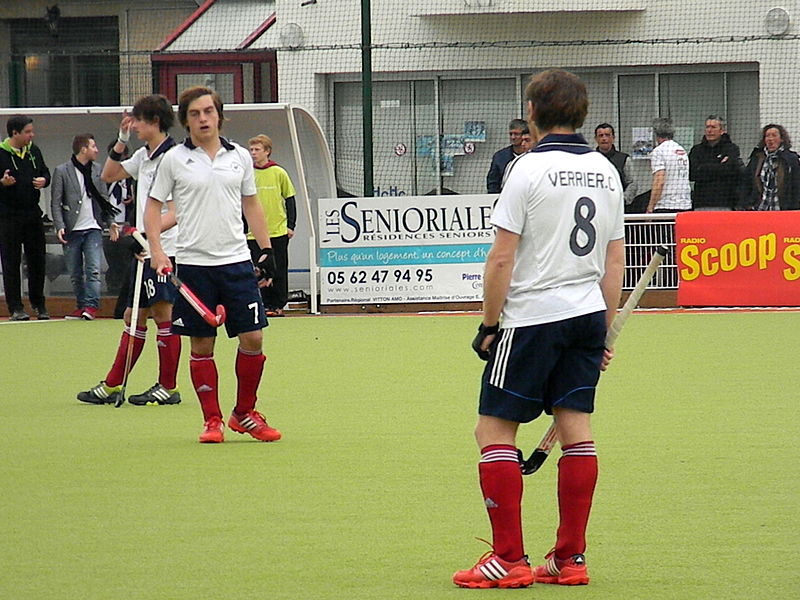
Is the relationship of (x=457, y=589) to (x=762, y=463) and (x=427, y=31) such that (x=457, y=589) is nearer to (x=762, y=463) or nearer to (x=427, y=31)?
(x=762, y=463)

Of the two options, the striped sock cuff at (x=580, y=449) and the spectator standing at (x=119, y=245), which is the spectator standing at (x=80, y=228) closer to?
the spectator standing at (x=119, y=245)

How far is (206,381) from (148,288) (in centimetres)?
172

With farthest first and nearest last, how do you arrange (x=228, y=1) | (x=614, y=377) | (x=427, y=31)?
(x=228, y=1) → (x=427, y=31) → (x=614, y=377)

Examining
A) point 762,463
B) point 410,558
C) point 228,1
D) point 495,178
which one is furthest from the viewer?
point 228,1

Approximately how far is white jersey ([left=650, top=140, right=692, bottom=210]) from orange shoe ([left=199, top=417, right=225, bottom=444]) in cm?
982

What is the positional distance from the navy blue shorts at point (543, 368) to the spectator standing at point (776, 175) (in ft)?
39.3

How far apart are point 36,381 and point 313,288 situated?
5963 millimetres

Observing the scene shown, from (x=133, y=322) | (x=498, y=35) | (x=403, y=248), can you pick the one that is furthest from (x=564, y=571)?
(x=498, y=35)

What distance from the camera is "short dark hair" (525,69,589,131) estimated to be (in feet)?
15.2

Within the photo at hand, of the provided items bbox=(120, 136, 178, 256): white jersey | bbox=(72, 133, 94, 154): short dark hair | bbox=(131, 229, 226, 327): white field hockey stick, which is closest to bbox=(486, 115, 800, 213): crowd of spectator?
bbox=(72, 133, 94, 154): short dark hair

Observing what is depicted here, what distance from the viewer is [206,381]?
7.52m

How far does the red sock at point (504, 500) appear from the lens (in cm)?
464

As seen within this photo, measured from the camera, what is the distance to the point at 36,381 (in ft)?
34.5

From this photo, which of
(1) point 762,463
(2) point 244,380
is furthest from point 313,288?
(1) point 762,463
